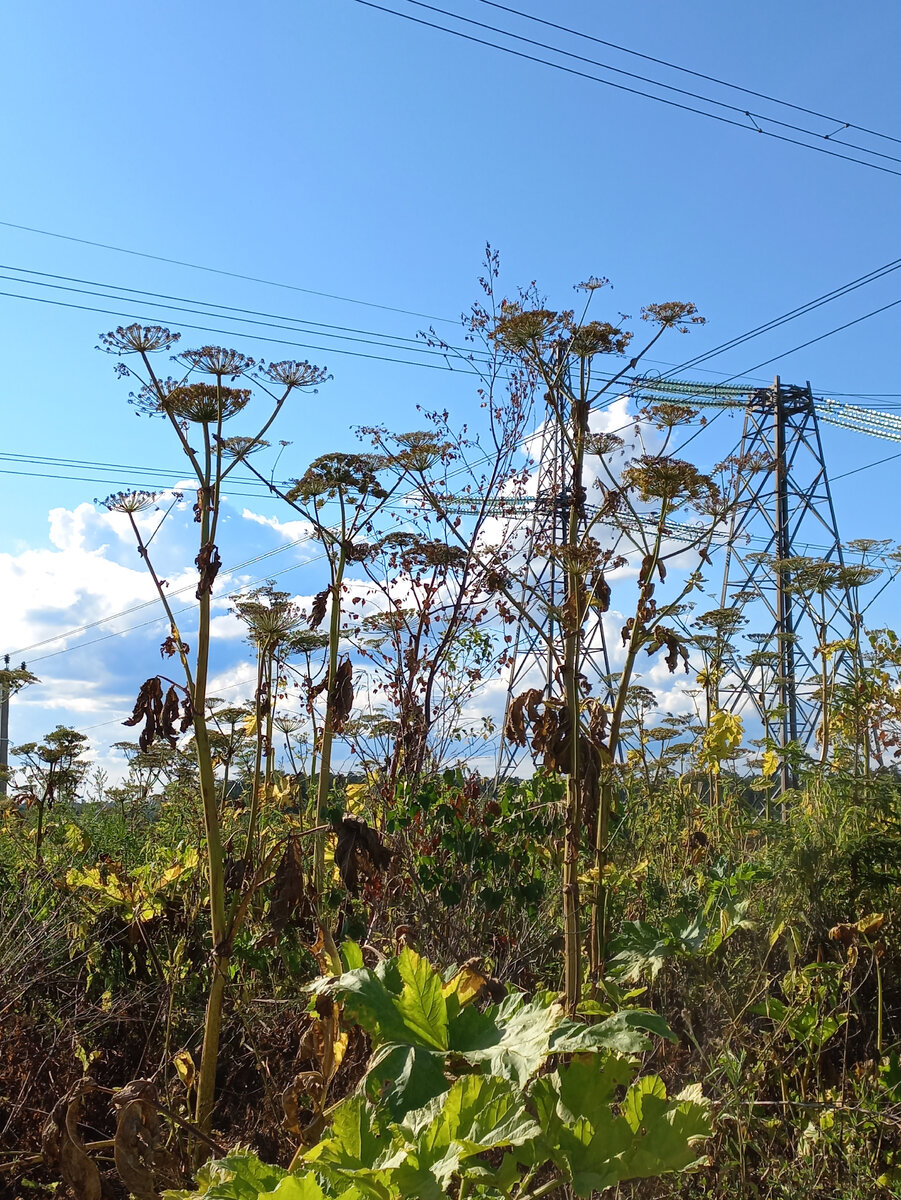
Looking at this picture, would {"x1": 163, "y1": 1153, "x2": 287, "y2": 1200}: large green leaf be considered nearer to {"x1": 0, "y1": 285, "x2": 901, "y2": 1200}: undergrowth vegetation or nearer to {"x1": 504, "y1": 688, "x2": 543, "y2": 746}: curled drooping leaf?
{"x1": 0, "y1": 285, "x2": 901, "y2": 1200}: undergrowth vegetation

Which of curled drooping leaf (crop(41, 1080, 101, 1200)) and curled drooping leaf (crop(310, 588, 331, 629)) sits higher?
curled drooping leaf (crop(310, 588, 331, 629))

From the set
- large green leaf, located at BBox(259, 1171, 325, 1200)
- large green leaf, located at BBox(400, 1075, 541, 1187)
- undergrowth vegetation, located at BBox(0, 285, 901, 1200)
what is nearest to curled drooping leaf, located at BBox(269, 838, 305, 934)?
undergrowth vegetation, located at BBox(0, 285, 901, 1200)

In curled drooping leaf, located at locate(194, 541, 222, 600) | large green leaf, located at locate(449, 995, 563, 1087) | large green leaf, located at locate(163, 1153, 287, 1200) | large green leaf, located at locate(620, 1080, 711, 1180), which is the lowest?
large green leaf, located at locate(163, 1153, 287, 1200)

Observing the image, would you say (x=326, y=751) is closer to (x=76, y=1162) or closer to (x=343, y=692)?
(x=343, y=692)

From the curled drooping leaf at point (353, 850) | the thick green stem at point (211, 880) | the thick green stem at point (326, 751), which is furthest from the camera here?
the thick green stem at point (326, 751)

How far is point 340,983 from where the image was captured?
1619 millimetres

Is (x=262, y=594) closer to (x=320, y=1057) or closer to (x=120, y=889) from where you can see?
(x=120, y=889)

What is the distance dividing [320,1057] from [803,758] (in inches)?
84.0

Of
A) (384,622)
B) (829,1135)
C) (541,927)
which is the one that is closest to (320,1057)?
(829,1135)

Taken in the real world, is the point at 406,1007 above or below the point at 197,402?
below

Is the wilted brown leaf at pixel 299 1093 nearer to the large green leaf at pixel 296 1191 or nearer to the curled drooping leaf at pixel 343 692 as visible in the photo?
the large green leaf at pixel 296 1191

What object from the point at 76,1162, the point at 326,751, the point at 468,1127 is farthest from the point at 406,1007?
the point at 326,751

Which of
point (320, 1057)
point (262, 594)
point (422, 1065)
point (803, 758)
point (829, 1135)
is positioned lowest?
point (829, 1135)

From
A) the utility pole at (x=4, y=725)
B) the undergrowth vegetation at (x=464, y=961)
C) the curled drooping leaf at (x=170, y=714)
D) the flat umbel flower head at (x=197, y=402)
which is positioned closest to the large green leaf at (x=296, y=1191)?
the undergrowth vegetation at (x=464, y=961)
